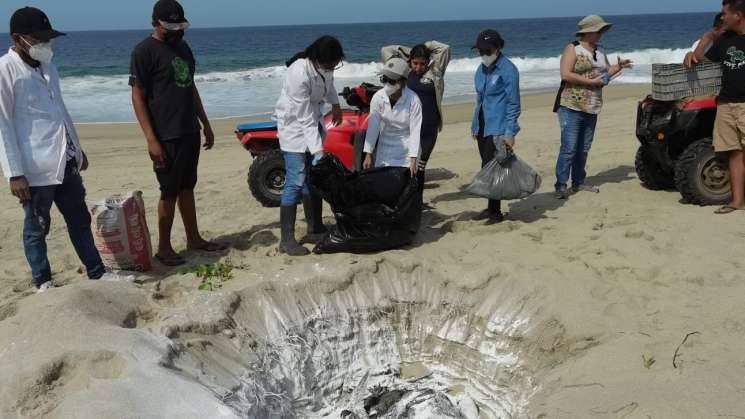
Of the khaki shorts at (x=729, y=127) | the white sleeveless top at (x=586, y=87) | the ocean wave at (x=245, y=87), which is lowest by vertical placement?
the ocean wave at (x=245, y=87)

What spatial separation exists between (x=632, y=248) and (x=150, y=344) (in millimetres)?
3511

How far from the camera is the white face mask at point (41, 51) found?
4.01m

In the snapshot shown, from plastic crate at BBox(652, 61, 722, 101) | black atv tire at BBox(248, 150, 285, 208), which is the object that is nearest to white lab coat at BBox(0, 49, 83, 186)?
black atv tire at BBox(248, 150, 285, 208)

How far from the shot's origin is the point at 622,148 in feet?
30.3

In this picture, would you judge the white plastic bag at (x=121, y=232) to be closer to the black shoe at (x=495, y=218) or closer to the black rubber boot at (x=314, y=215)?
the black rubber boot at (x=314, y=215)

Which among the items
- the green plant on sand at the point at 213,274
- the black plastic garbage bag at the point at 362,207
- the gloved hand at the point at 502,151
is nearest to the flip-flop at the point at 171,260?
the green plant on sand at the point at 213,274

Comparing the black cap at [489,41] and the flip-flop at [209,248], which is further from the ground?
the black cap at [489,41]

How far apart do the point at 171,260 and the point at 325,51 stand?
204 cm

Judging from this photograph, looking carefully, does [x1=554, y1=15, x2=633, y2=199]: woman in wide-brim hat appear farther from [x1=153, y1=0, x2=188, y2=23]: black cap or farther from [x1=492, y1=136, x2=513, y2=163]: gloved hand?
[x1=153, y1=0, x2=188, y2=23]: black cap

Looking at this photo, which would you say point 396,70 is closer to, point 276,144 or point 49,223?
point 276,144

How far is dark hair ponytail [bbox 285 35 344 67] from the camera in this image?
15.9ft

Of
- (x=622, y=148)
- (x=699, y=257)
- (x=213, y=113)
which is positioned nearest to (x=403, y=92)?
(x=699, y=257)

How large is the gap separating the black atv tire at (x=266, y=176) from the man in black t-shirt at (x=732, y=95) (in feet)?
13.6

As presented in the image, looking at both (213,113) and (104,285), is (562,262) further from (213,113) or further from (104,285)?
(213,113)
